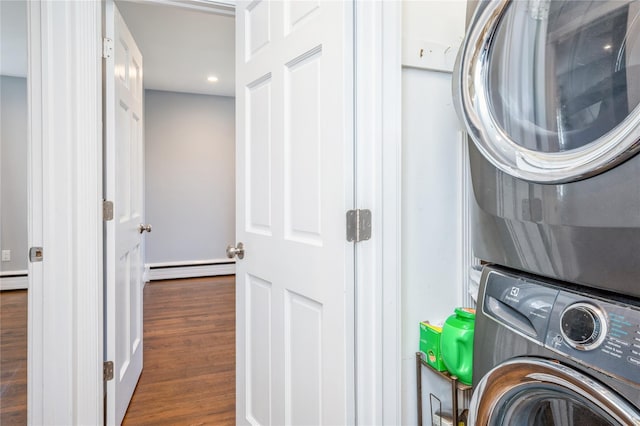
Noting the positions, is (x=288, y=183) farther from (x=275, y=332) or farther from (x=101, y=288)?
(x=101, y=288)

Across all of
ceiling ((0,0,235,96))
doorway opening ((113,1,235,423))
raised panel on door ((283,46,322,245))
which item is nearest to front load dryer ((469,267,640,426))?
raised panel on door ((283,46,322,245))

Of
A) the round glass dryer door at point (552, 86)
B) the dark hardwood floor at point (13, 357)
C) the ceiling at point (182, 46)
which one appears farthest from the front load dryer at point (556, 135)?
the ceiling at point (182, 46)

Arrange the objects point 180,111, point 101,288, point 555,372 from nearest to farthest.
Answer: point 555,372, point 101,288, point 180,111

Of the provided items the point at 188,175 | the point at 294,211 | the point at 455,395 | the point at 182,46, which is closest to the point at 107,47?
the point at 294,211

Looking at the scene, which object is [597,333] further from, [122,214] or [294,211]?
[122,214]

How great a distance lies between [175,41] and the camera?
11.0 ft

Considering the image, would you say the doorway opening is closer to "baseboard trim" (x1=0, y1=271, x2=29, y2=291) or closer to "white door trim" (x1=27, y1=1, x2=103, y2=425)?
"white door trim" (x1=27, y1=1, x2=103, y2=425)

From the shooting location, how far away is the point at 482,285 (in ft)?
2.98

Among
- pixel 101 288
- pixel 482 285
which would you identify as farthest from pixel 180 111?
pixel 482 285

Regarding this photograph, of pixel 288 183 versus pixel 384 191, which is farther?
pixel 288 183

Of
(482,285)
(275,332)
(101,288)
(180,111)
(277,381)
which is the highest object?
(180,111)

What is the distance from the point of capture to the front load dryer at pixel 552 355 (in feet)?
1.98

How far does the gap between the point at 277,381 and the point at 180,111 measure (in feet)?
14.2

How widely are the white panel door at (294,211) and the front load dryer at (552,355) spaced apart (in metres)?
0.37
